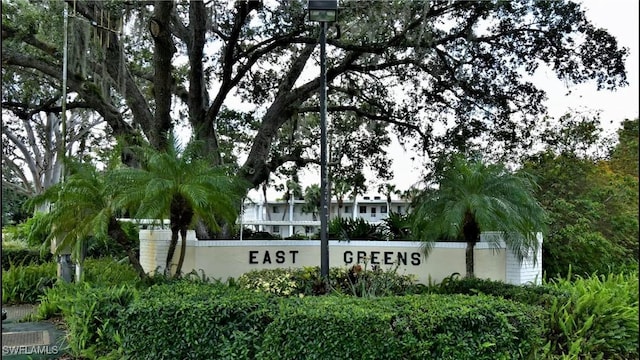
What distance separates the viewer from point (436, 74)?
13297mm

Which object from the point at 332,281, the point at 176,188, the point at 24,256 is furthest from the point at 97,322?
the point at 24,256

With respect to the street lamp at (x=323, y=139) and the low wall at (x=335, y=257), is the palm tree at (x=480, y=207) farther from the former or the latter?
the street lamp at (x=323, y=139)

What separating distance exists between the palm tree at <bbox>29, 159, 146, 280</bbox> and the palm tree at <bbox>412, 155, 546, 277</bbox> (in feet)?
16.3

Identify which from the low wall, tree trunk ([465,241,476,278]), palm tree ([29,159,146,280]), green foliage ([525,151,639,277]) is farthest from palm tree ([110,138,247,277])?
green foliage ([525,151,639,277])

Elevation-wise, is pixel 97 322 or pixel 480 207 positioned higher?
pixel 480 207

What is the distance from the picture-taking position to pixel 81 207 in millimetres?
8383

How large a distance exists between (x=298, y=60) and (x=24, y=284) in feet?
25.7

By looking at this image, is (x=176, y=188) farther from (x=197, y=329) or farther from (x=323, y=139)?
(x=197, y=329)

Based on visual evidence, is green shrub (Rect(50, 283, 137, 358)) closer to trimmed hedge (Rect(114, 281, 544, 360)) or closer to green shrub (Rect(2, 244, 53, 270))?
trimmed hedge (Rect(114, 281, 544, 360))

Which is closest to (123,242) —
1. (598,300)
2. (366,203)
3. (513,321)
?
(513,321)

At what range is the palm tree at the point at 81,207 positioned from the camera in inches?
324

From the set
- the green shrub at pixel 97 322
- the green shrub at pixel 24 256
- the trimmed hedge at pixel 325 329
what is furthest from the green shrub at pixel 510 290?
the green shrub at pixel 24 256

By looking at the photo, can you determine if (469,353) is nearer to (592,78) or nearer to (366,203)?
(592,78)

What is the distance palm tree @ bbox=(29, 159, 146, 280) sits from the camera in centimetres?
822
